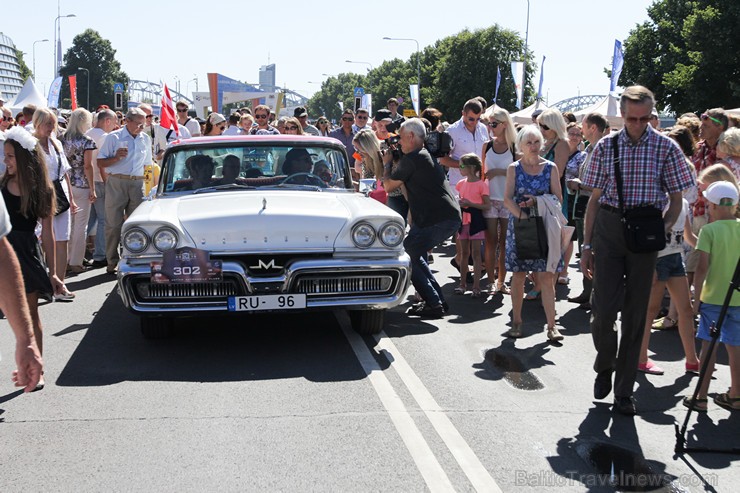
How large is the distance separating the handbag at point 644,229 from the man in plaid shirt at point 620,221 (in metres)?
0.09

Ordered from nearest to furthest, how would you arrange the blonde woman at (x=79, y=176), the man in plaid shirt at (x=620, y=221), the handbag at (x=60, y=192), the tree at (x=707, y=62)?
the man in plaid shirt at (x=620, y=221) → the handbag at (x=60, y=192) → the blonde woman at (x=79, y=176) → the tree at (x=707, y=62)

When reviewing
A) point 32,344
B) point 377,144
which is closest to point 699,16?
point 377,144

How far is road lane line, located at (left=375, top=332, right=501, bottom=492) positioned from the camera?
175 inches

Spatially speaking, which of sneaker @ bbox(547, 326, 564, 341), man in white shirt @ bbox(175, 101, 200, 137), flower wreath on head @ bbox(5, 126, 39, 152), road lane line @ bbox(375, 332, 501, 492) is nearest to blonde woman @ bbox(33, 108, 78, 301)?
flower wreath on head @ bbox(5, 126, 39, 152)

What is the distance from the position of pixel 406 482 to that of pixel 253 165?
4.59 m

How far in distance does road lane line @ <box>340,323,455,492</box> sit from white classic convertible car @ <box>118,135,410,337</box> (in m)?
0.46

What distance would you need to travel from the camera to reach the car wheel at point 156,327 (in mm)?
7328

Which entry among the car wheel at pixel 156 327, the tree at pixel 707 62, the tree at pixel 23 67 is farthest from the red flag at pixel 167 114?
the tree at pixel 23 67

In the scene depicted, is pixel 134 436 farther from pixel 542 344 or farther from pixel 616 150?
pixel 542 344

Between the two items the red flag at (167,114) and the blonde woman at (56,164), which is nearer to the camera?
the blonde woman at (56,164)

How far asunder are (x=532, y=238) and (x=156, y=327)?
3165mm

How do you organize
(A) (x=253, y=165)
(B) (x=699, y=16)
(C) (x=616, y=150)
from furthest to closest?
(B) (x=699, y=16) → (A) (x=253, y=165) → (C) (x=616, y=150)

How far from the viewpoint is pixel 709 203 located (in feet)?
19.6

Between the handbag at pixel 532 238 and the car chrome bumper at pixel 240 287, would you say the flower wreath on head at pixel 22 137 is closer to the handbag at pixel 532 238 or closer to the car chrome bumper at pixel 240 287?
the car chrome bumper at pixel 240 287
